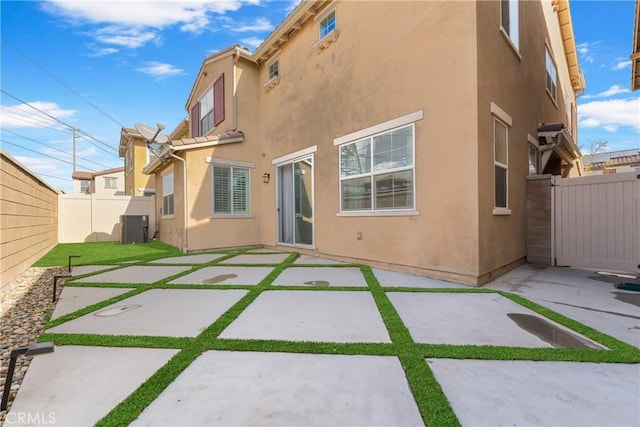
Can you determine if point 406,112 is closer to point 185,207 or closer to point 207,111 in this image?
point 185,207

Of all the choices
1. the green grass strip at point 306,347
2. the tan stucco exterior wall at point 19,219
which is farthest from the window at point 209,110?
the green grass strip at point 306,347

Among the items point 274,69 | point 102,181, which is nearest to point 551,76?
point 274,69

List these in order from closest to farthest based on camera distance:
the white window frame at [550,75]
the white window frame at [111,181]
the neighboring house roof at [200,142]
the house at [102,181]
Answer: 1. the neighboring house roof at [200,142]
2. the white window frame at [550,75]
3. the house at [102,181]
4. the white window frame at [111,181]

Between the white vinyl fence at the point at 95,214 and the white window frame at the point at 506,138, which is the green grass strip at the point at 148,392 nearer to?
the white window frame at the point at 506,138

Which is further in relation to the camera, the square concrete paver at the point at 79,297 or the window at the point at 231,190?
the window at the point at 231,190

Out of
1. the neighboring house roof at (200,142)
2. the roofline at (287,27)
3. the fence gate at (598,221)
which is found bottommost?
the fence gate at (598,221)

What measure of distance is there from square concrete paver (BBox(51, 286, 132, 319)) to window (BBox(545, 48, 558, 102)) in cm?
1212

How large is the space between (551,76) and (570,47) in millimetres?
4264

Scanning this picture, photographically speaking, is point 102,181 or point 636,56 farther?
point 102,181

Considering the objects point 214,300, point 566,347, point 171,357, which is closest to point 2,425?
point 171,357

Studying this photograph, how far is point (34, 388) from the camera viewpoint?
1.98 meters

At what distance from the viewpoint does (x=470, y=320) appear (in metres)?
3.10

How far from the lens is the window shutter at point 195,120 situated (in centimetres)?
1265

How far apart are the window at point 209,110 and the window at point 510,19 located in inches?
328
